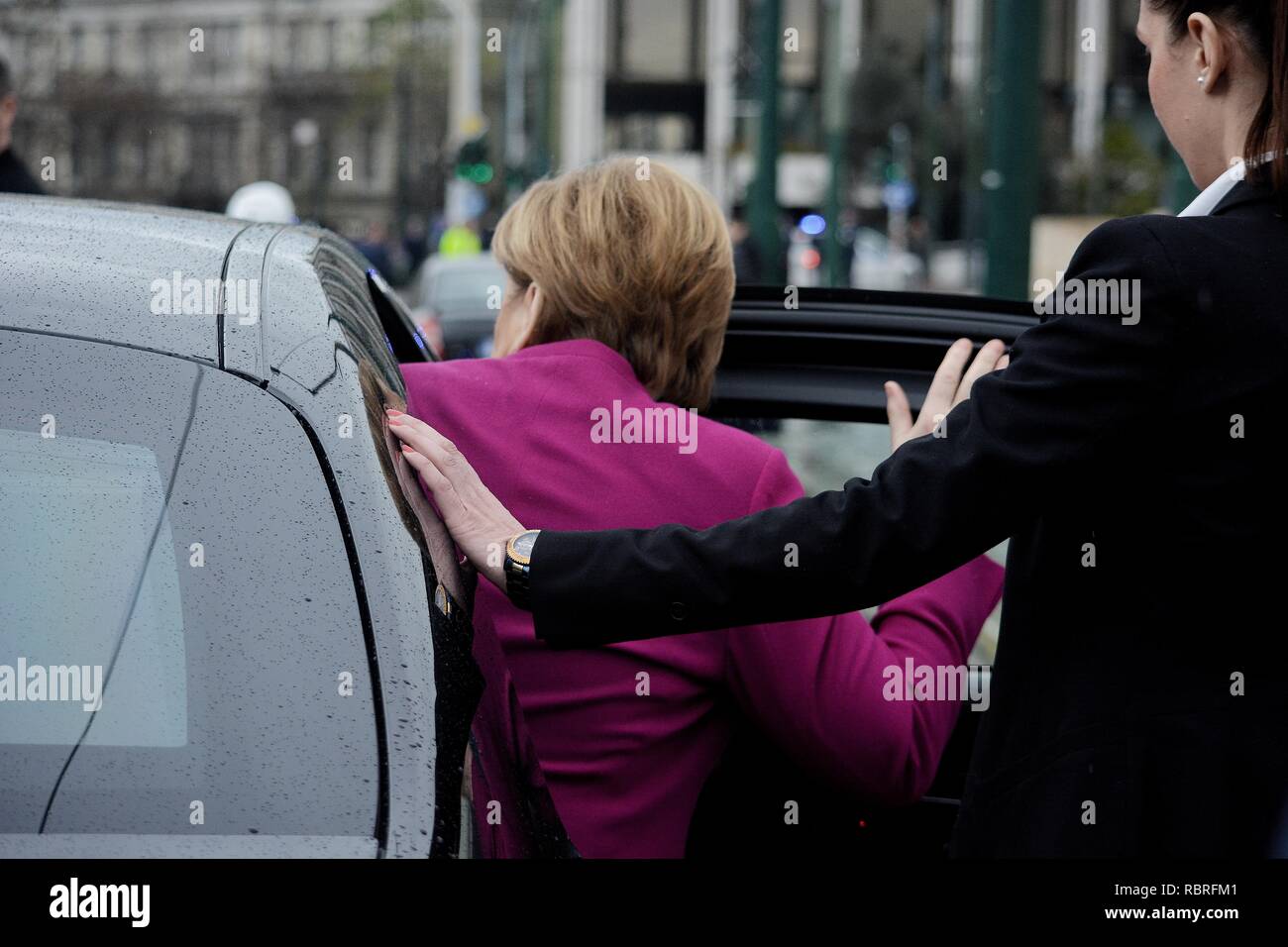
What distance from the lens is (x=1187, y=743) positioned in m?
1.66

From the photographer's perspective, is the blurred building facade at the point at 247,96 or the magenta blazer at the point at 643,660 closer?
the magenta blazer at the point at 643,660

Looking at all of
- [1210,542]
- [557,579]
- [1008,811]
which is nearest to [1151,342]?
[1210,542]

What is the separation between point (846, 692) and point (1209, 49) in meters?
0.85

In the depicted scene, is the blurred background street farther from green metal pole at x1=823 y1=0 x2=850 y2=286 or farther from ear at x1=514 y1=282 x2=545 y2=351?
ear at x1=514 y1=282 x2=545 y2=351

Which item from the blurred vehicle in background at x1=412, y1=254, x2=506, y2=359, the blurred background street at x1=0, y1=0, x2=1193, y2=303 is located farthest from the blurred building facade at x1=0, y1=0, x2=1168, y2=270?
the blurred vehicle in background at x1=412, y1=254, x2=506, y2=359

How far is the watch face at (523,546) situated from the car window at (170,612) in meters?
0.34

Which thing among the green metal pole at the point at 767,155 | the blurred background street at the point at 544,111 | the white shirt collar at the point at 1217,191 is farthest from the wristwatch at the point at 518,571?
the blurred background street at the point at 544,111

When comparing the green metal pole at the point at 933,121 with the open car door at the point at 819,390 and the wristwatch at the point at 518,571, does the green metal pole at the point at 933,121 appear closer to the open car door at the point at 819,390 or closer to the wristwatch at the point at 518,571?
the open car door at the point at 819,390

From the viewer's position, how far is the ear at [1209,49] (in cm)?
172

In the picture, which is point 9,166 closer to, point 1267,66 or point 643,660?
point 643,660

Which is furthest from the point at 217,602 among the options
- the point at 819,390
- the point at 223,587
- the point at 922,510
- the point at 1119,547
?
the point at 819,390
